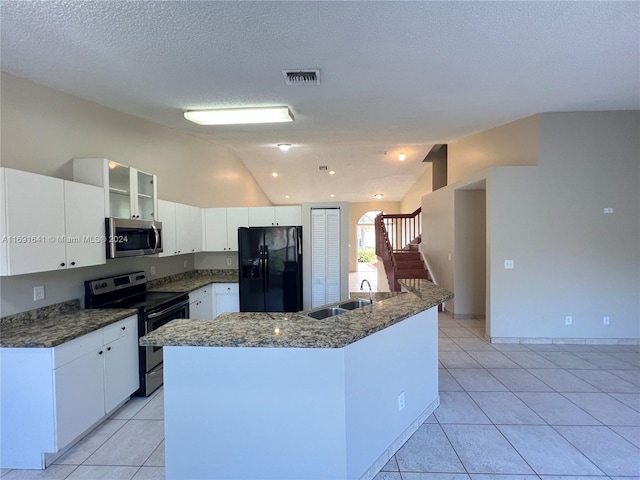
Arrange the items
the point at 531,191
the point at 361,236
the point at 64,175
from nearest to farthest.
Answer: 1. the point at 64,175
2. the point at 531,191
3. the point at 361,236

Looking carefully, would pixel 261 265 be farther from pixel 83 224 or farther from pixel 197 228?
pixel 83 224

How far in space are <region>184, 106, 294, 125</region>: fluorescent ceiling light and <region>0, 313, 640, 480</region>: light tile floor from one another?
9.77 ft

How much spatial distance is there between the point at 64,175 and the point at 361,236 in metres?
11.1

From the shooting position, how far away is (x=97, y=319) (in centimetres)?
245

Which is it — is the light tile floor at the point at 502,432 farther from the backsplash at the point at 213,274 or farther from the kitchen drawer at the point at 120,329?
the backsplash at the point at 213,274

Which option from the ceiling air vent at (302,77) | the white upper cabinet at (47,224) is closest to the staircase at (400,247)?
the ceiling air vent at (302,77)

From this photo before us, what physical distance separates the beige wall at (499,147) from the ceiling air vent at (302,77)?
3.13m

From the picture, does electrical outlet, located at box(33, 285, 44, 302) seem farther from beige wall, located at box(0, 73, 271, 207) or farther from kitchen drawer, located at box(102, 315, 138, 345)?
beige wall, located at box(0, 73, 271, 207)

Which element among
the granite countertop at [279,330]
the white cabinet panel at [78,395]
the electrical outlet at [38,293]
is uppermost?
the electrical outlet at [38,293]

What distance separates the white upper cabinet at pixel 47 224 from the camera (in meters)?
1.96

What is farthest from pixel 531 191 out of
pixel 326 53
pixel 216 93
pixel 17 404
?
pixel 17 404

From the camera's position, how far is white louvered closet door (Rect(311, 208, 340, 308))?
14.3ft

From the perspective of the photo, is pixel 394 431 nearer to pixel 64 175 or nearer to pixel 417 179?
pixel 64 175

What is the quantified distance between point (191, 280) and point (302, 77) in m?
3.31
